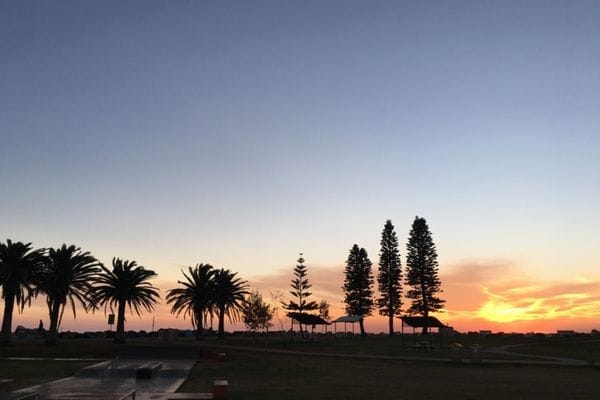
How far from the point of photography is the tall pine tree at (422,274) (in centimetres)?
8619

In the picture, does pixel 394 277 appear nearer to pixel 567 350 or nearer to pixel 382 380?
pixel 567 350

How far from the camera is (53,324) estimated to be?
152 ft

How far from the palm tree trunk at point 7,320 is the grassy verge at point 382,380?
20.5 metres

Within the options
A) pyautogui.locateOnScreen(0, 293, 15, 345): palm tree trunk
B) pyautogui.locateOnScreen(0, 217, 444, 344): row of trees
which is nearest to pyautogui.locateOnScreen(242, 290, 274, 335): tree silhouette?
pyautogui.locateOnScreen(0, 217, 444, 344): row of trees

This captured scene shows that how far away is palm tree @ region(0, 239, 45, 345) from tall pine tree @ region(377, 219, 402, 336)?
55.8 meters

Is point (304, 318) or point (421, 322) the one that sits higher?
point (304, 318)

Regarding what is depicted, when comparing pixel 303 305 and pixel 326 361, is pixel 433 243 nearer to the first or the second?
pixel 303 305

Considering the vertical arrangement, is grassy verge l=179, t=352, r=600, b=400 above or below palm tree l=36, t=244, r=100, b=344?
below

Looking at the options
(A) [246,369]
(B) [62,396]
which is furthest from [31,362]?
(B) [62,396]

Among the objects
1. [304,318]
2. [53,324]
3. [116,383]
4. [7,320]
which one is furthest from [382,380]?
[304,318]

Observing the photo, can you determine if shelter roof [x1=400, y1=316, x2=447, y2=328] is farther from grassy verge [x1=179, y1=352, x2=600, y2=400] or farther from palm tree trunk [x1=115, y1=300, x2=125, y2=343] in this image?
palm tree trunk [x1=115, y1=300, x2=125, y2=343]

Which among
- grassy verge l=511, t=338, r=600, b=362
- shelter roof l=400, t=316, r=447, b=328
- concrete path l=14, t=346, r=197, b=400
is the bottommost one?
grassy verge l=511, t=338, r=600, b=362

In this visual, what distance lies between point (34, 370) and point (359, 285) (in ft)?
222

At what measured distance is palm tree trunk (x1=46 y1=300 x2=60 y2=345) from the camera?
45281 millimetres
